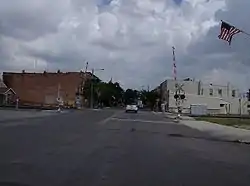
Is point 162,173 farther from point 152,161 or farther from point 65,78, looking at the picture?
point 65,78

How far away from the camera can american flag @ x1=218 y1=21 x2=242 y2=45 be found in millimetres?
34406

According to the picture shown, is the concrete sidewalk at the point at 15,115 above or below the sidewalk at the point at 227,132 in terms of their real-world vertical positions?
above

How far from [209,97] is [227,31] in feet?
403

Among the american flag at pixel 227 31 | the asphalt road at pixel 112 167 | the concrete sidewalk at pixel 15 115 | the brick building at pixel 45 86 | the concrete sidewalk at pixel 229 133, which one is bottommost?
the asphalt road at pixel 112 167

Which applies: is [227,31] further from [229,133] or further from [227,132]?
[227,132]

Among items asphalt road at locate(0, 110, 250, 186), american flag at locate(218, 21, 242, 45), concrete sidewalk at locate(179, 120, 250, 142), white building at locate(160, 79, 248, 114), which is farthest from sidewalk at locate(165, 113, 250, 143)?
white building at locate(160, 79, 248, 114)

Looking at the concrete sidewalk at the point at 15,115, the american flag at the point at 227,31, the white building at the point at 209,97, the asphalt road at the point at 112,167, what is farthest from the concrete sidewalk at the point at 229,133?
the white building at the point at 209,97

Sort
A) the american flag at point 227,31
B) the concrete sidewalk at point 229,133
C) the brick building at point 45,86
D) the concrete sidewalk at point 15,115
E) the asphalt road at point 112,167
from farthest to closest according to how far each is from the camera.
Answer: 1. the brick building at point 45,86
2. the concrete sidewalk at point 15,115
3. the american flag at point 227,31
4. the concrete sidewalk at point 229,133
5. the asphalt road at point 112,167

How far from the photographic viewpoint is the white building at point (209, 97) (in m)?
151

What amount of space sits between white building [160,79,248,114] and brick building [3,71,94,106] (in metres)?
28.7

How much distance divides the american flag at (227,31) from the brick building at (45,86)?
112m

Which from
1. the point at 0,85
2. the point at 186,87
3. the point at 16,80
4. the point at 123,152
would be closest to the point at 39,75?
the point at 16,80

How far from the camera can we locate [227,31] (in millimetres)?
34625

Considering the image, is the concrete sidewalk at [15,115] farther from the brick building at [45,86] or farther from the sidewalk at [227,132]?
the brick building at [45,86]
